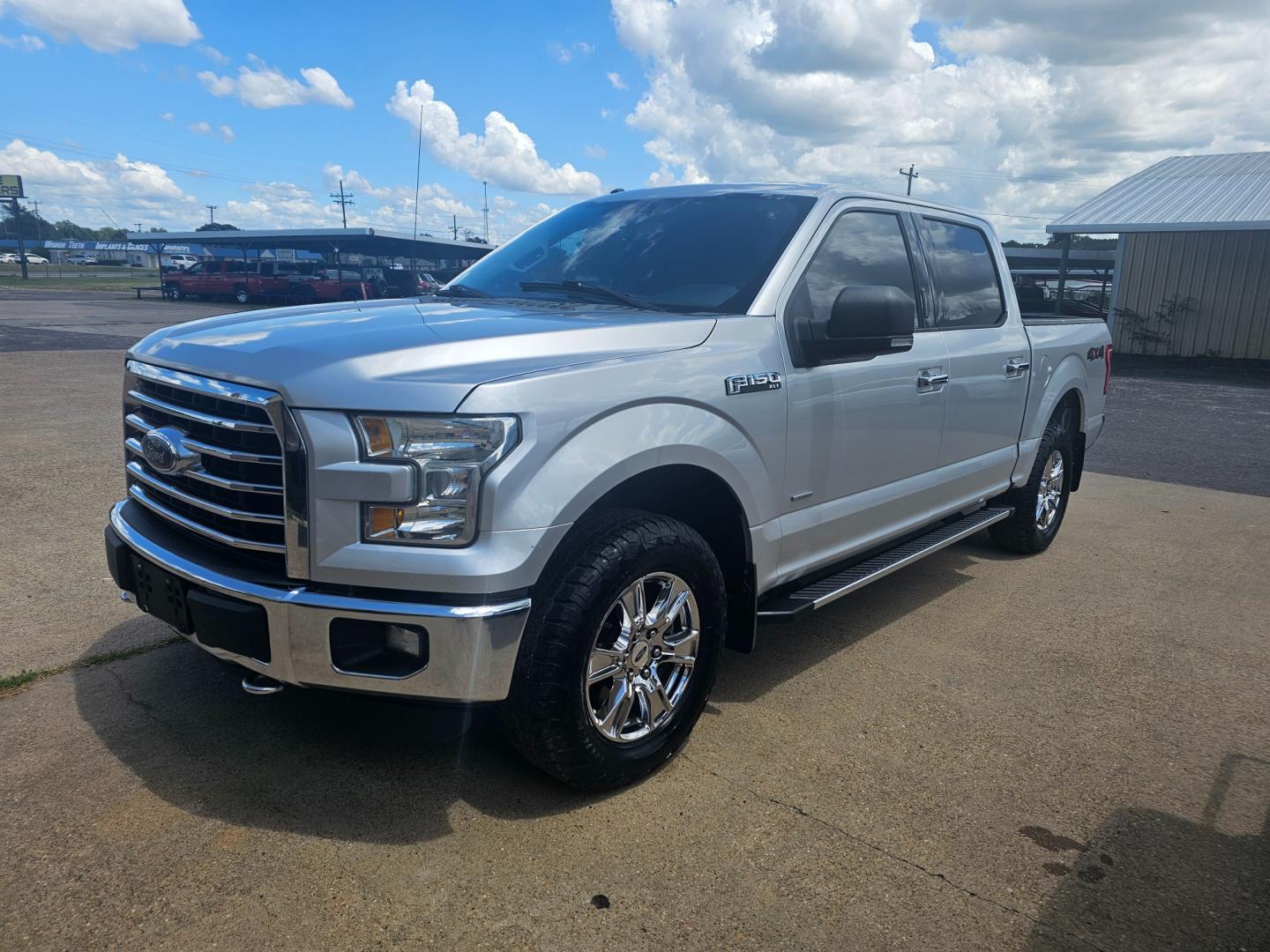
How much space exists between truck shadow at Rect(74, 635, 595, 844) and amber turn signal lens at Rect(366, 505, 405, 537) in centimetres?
52

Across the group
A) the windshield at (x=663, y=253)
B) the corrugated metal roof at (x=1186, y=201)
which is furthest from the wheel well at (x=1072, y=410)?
the corrugated metal roof at (x=1186, y=201)

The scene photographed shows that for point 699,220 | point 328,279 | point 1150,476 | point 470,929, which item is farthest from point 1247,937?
point 328,279

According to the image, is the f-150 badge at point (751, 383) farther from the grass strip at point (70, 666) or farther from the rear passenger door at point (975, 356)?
the grass strip at point (70, 666)

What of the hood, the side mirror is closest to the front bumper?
the hood

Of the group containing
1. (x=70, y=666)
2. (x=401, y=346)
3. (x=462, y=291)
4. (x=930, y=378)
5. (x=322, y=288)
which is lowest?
(x=70, y=666)

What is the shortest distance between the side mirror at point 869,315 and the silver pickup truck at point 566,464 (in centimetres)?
1

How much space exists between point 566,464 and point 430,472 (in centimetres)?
38

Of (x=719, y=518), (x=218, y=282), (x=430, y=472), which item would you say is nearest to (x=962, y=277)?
(x=719, y=518)

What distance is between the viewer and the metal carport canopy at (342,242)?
4178cm

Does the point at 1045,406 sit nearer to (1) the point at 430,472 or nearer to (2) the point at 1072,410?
(2) the point at 1072,410

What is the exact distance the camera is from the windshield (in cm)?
361

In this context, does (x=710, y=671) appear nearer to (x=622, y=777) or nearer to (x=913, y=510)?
(x=622, y=777)

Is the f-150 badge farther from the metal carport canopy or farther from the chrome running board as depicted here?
the metal carport canopy

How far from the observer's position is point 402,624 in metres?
2.48
